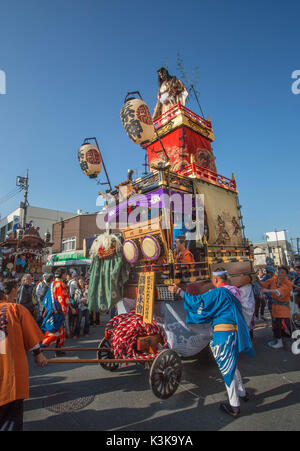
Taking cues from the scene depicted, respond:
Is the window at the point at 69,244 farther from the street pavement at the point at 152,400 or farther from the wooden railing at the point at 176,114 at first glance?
the street pavement at the point at 152,400

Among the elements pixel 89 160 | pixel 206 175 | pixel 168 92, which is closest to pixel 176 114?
pixel 168 92

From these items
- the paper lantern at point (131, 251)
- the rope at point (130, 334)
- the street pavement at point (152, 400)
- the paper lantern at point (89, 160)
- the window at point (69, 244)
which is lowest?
the street pavement at point (152, 400)

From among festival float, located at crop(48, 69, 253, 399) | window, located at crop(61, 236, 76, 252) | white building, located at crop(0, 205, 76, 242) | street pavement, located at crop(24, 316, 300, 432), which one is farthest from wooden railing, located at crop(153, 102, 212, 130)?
white building, located at crop(0, 205, 76, 242)

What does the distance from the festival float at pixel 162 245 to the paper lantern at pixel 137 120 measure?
3 cm

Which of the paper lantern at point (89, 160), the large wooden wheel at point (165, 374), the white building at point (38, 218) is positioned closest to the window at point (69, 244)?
the white building at point (38, 218)

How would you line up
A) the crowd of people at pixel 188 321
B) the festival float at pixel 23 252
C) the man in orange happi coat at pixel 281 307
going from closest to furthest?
the crowd of people at pixel 188 321 → the man in orange happi coat at pixel 281 307 → the festival float at pixel 23 252

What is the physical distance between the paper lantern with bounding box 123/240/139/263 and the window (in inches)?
850

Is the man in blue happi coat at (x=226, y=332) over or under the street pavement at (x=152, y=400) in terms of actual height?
over

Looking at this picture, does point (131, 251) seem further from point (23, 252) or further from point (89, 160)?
point (23, 252)

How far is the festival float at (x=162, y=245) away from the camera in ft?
12.7

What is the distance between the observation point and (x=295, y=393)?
3383 mm

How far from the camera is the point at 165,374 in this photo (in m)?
3.18
